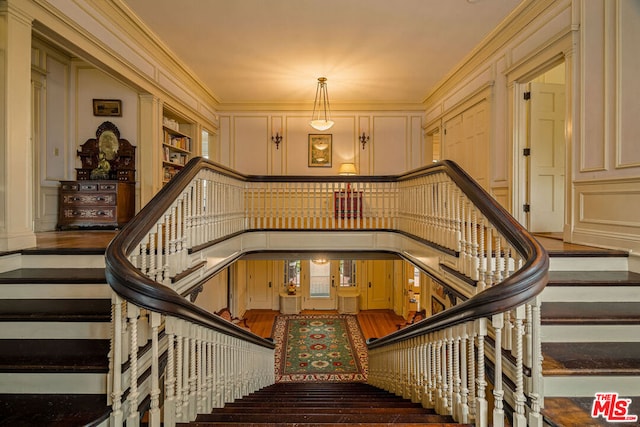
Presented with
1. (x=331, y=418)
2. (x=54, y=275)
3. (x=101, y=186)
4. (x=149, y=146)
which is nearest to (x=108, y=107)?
(x=149, y=146)

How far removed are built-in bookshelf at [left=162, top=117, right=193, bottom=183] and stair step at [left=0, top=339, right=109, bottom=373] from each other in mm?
4088

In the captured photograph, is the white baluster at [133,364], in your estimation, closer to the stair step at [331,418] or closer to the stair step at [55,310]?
the stair step at [331,418]

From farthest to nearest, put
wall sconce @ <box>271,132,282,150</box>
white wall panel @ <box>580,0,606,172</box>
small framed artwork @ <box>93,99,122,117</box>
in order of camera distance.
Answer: wall sconce @ <box>271,132,282,150</box> → small framed artwork @ <box>93,99,122,117</box> → white wall panel @ <box>580,0,606,172</box>

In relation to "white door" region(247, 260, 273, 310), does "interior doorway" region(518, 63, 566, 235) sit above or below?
above

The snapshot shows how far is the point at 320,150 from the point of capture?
7.82m

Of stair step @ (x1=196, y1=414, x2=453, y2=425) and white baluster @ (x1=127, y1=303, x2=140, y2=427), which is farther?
stair step @ (x1=196, y1=414, x2=453, y2=425)

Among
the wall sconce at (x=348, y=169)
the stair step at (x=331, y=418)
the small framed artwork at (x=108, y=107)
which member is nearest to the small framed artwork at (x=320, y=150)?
the wall sconce at (x=348, y=169)

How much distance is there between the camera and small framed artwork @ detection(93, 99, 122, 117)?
534cm

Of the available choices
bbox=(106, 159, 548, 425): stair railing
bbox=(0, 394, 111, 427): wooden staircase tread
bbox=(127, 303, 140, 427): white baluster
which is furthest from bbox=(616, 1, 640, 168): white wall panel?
bbox=(0, 394, 111, 427): wooden staircase tread

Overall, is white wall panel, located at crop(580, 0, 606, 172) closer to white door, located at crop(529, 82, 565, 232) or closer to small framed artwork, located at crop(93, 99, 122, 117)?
white door, located at crop(529, 82, 565, 232)

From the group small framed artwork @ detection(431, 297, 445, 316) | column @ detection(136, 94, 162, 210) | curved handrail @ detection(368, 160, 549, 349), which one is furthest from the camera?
small framed artwork @ detection(431, 297, 445, 316)

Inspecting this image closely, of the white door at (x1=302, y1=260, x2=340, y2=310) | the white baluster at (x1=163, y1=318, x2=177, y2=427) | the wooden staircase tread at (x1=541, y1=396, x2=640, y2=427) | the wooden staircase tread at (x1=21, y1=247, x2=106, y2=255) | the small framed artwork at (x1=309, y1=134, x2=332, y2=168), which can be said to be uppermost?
the small framed artwork at (x1=309, y1=134, x2=332, y2=168)

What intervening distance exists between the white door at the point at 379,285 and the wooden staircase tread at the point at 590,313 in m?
7.55

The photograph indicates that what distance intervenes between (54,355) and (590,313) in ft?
10.0
